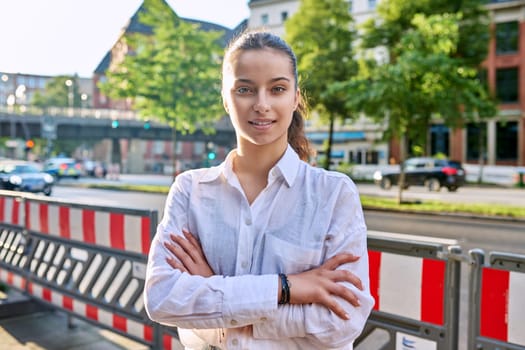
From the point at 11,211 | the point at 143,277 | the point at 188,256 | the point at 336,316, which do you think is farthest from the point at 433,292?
the point at 11,211

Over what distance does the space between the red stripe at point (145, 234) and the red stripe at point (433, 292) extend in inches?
82.2

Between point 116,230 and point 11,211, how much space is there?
2108mm

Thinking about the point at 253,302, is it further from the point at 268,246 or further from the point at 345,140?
the point at 345,140

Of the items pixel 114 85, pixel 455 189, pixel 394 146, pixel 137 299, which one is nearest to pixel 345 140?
pixel 394 146

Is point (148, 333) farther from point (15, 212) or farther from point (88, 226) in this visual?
point (15, 212)

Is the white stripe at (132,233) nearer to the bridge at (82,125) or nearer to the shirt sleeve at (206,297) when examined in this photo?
the shirt sleeve at (206,297)

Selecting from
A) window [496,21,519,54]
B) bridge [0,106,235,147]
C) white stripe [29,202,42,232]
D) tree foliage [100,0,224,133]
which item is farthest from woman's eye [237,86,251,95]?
window [496,21,519,54]

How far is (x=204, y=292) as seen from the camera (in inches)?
65.0

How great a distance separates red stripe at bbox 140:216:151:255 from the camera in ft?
13.7

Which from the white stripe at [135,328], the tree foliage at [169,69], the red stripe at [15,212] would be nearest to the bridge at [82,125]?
the tree foliage at [169,69]

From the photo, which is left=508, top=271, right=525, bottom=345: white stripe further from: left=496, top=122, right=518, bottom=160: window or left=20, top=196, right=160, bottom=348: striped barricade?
left=496, top=122, right=518, bottom=160: window

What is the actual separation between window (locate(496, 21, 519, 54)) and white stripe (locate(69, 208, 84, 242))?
4171 cm

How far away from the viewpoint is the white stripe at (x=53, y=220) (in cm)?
516

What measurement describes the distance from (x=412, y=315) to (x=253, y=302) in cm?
167
